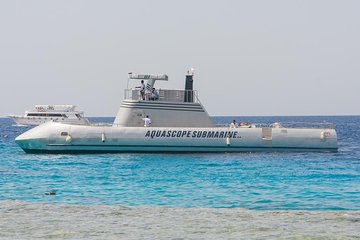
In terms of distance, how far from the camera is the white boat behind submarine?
43.6m

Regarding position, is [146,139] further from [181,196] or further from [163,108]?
[181,196]

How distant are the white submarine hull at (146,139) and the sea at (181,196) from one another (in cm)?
51

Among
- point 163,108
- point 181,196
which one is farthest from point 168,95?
point 181,196

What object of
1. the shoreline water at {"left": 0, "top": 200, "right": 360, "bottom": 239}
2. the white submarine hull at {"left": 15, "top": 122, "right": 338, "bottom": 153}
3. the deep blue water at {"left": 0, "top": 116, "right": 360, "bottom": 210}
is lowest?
the deep blue water at {"left": 0, "top": 116, "right": 360, "bottom": 210}

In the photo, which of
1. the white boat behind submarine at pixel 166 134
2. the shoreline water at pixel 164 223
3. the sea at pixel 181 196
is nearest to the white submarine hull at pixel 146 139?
the white boat behind submarine at pixel 166 134

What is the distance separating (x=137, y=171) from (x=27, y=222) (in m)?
18.9

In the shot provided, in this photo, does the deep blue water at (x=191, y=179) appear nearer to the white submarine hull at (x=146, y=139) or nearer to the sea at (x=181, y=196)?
the sea at (x=181, y=196)

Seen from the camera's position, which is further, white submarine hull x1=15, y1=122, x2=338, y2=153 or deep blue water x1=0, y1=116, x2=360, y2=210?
white submarine hull x1=15, y1=122, x2=338, y2=153

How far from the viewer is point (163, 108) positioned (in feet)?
151

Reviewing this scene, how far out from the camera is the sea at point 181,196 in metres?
15.0

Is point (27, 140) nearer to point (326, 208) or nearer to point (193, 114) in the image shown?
point (193, 114)

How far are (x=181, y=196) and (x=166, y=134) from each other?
1981cm

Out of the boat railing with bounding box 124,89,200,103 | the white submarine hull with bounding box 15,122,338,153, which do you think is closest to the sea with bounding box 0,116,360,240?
the white submarine hull with bounding box 15,122,338,153

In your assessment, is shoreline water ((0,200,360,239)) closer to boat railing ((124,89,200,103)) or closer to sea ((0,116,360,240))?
sea ((0,116,360,240))
